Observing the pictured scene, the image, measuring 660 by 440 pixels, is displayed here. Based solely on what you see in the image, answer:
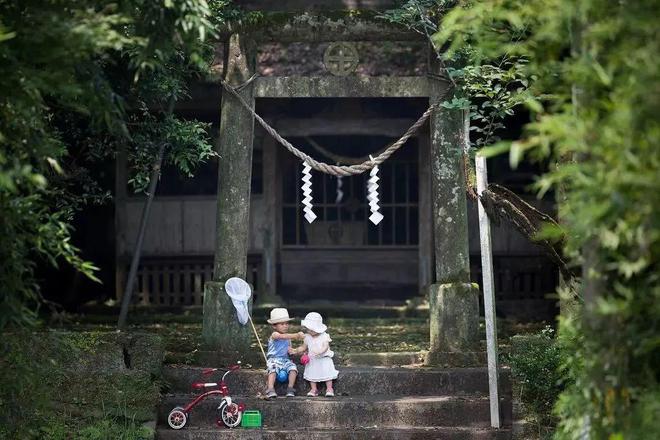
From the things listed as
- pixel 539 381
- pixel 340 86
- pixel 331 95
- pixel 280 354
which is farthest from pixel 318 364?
pixel 340 86

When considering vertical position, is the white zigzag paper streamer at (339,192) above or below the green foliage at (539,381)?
above

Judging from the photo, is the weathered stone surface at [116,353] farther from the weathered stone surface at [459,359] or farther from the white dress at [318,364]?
the weathered stone surface at [459,359]

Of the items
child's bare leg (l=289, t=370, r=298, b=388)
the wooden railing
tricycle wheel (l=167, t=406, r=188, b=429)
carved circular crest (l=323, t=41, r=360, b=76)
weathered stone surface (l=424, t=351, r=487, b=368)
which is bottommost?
tricycle wheel (l=167, t=406, r=188, b=429)

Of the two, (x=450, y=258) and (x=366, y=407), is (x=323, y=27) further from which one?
(x=366, y=407)

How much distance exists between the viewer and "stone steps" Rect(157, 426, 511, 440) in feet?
34.4

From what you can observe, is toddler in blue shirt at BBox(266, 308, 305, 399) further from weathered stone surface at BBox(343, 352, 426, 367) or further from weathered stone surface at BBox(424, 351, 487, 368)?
weathered stone surface at BBox(424, 351, 487, 368)

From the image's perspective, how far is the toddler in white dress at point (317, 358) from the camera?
36.7 feet

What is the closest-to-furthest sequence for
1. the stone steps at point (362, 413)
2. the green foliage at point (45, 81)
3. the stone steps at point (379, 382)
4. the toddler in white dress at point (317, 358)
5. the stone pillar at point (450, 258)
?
the green foliage at point (45, 81)
the stone steps at point (362, 413)
the toddler in white dress at point (317, 358)
the stone steps at point (379, 382)
the stone pillar at point (450, 258)

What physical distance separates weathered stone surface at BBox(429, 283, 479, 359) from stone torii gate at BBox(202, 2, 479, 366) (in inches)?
0.4

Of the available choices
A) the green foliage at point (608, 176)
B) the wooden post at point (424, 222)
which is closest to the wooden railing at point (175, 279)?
the wooden post at point (424, 222)

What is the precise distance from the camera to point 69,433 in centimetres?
1024

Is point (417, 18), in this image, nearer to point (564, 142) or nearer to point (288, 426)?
point (288, 426)

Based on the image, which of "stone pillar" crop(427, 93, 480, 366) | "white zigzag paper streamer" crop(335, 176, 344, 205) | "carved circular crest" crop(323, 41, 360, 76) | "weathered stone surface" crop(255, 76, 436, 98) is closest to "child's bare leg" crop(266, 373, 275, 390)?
"stone pillar" crop(427, 93, 480, 366)

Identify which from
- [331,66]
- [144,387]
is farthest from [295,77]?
[144,387]
